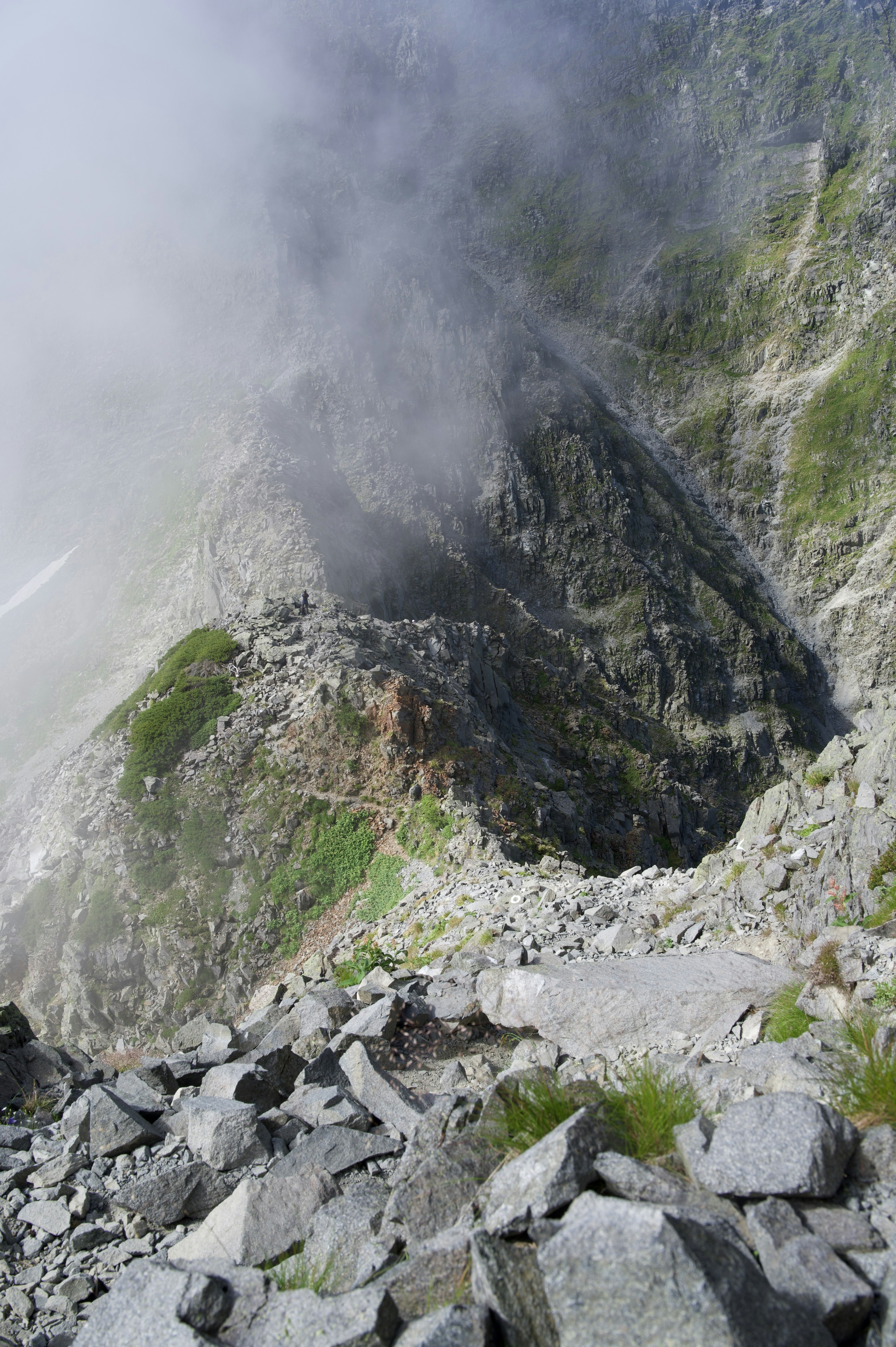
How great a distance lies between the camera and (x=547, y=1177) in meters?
4.12

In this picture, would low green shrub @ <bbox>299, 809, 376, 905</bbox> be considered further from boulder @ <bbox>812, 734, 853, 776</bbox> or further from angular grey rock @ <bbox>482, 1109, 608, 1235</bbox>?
angular grey rock @ <bbox>482, 1109, 608, 1235</bbox>

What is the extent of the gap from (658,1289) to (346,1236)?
263 cm

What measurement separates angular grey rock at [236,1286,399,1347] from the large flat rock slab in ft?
15.8

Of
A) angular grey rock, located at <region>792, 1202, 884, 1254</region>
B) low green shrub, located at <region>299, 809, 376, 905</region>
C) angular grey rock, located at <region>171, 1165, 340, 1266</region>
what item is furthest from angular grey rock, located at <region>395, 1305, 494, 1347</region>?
low green shrub, located at <region>299, 809, 376, 905</region>

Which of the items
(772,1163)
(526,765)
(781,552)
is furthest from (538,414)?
(772,1163)

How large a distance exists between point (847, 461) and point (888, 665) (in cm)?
2506

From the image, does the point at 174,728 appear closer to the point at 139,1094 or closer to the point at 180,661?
the point at 180,661

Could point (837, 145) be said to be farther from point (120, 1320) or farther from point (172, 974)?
point (120, 1320)

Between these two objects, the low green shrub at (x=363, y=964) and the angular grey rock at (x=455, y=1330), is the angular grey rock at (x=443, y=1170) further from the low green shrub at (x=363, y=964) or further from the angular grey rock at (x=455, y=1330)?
the low green shrub at (x=363, y=964)

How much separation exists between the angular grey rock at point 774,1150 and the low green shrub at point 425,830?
56.6ft

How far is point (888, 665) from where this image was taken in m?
77.4

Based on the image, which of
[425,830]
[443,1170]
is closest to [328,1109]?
[443,1170]

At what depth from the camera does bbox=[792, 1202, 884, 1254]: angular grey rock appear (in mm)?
3754

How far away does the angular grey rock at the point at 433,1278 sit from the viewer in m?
3.93
